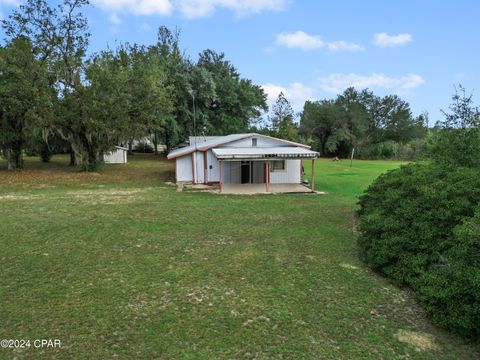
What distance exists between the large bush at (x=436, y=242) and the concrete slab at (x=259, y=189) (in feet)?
30.4

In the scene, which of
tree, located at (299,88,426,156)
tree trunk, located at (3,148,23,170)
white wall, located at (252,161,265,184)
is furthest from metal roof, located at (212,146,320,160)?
tree, located at (299,88,426,156)

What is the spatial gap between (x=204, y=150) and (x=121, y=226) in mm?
10920

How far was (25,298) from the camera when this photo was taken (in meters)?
5.47

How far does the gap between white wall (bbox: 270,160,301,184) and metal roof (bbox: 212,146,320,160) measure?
1.37 m

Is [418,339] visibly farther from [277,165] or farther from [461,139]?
[277,165]

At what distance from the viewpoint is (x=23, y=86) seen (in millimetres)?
20266

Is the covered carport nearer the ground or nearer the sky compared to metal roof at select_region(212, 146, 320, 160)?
nearer the ground

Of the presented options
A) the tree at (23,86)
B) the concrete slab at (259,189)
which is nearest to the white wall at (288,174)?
the concrete slab at (259,189)

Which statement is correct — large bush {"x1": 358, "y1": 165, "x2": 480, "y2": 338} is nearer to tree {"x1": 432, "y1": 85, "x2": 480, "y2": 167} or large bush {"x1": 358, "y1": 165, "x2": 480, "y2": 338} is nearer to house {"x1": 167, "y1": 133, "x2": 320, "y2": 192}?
tree {"x1": 432, "y1": 85, "x2": 480, "y2": 167}

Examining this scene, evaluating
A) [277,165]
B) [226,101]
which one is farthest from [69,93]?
[226,101]

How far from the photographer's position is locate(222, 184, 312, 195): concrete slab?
56.5 feet

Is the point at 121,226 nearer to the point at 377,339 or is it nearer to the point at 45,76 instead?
the point at 377,339

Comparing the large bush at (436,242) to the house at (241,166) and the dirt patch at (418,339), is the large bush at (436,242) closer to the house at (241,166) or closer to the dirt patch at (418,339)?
the dirt patch at (418,339)

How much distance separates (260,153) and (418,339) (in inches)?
543
